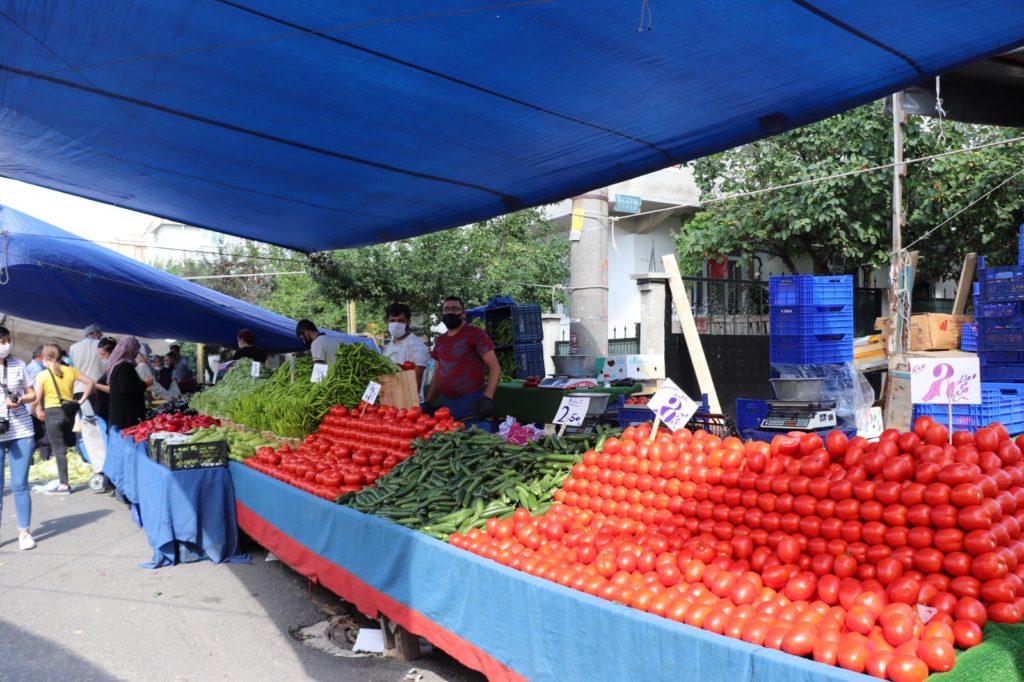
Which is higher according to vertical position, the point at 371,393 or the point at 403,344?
the point at 403,344

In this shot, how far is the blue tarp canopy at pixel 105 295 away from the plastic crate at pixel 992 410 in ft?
30.0

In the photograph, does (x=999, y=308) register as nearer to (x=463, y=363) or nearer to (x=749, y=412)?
(x=749, y=412)

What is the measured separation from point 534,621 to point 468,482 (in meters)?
1.63

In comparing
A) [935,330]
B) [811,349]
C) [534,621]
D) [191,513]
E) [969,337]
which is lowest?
[191,513]

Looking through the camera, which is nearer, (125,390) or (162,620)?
(162,620)

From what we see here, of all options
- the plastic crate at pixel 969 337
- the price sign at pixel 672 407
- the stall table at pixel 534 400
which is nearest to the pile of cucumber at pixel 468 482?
the price sign at pixel 672 407

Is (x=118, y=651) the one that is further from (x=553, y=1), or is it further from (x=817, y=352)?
(x=817, y=352)

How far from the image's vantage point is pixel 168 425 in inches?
344


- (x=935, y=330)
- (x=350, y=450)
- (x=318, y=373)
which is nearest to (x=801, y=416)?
(x=350, y=450)

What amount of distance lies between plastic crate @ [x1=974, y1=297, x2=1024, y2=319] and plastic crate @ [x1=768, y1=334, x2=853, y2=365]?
139 centimetres

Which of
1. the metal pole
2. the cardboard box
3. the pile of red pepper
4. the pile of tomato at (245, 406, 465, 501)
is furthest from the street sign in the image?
the pile of tomato at (245, 406, 465, 501)

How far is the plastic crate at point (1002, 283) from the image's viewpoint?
826 centimetres

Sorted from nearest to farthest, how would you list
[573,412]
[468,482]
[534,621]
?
[534,621]
[468,482]
[573,412]

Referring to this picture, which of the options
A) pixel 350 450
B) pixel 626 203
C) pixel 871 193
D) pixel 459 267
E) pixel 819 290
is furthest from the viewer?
pixel 459 267
